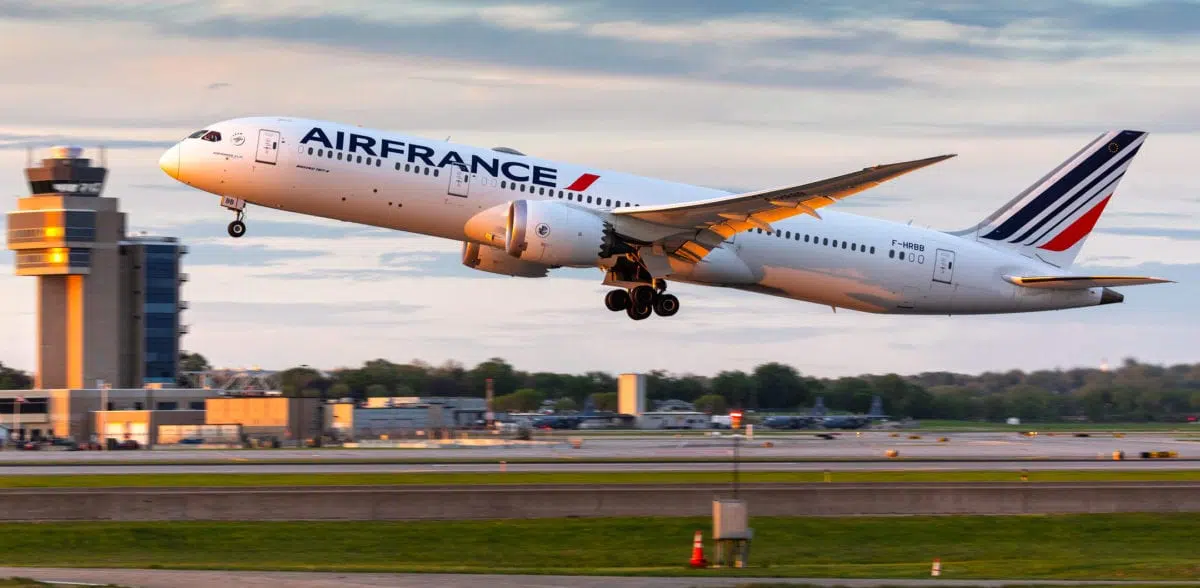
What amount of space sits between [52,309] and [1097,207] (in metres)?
100

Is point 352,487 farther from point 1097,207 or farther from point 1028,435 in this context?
point 1028,435

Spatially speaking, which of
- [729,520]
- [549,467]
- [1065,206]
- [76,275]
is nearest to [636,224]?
[549,467]

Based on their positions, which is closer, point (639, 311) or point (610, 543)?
point (610, 543)

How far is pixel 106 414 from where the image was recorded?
325ft

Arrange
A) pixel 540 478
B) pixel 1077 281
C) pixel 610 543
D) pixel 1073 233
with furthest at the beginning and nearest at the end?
pixel 1073 233 → pixel 1077 281 → pixel 540 478 → pixel 610 543

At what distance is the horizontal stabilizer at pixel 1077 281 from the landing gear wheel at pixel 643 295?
44.5 feet

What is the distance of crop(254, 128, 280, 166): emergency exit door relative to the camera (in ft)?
149

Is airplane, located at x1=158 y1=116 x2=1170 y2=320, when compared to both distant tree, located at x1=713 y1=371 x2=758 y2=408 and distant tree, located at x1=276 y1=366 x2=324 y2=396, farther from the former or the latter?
distant tree, located at x1=276 y1=366 x2=324 y2=396

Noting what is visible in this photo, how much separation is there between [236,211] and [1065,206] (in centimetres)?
3006

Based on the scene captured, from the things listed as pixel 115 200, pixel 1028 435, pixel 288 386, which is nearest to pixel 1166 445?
pixel 1028 435

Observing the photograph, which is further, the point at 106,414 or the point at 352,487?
the point at 106,414

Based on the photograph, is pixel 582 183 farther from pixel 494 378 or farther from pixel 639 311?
pixel 494 378

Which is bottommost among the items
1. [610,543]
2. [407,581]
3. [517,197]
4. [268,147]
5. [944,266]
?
[610,543]

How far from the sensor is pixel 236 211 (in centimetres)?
4741
